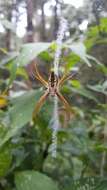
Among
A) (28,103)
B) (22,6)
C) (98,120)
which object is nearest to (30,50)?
(28,103)

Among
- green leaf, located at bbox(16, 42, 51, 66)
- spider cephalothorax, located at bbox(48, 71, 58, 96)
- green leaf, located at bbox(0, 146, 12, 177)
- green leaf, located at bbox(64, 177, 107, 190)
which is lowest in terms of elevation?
green leaf, located at bbox(64, 177, 107, 190)

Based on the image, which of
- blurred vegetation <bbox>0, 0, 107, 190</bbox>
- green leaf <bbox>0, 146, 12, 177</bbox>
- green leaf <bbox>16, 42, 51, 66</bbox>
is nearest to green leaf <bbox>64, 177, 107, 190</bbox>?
blurred vegetation <bbox>0, 0, 107, 190</bbox>

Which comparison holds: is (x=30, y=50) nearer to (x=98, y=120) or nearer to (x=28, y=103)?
(x=28, y=103)

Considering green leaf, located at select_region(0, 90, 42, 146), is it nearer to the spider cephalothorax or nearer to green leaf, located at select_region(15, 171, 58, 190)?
green leaf, located at select_region(15, 171, 58, 190)

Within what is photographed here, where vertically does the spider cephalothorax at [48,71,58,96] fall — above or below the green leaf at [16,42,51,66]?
below

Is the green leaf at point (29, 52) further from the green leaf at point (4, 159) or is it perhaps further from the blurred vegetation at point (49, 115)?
the green leaf at point (4, 159)

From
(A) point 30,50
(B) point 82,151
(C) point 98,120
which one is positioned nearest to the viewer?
(A) point 30,50

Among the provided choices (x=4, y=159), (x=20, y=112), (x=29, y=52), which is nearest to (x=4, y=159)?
(x=4, y=159)
